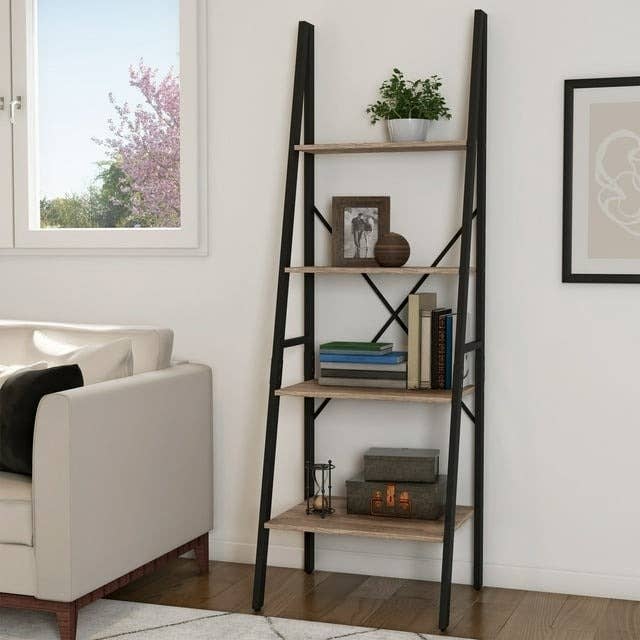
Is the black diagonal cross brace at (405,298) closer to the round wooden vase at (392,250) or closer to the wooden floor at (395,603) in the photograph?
the round wooden vase at (392,250)

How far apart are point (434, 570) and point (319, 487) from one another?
489 millimetres

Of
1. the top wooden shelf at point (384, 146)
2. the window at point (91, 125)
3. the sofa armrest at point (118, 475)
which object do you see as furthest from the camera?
the window at point (91, 125)

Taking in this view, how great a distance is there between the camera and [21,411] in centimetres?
302

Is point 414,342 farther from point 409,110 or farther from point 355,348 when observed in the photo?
point 409,110

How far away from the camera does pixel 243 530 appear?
3.86 meters

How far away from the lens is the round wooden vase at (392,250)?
3377 millimetres

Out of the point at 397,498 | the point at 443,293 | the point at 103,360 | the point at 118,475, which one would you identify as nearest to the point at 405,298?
the point at 443,293

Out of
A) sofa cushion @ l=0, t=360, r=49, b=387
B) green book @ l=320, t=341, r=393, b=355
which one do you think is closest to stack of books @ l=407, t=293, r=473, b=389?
green book @ l=320, t=341, r=393, b=355

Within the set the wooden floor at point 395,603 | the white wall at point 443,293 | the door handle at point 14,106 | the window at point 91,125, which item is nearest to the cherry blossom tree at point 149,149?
the window at point 91,125

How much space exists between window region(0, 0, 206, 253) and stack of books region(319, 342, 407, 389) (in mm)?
811

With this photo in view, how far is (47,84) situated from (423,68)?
60.5 inches

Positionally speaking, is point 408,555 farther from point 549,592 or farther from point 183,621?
point 183,621

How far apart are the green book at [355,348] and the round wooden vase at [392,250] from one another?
0.27 m

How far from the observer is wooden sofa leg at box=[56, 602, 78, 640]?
2.95 m
